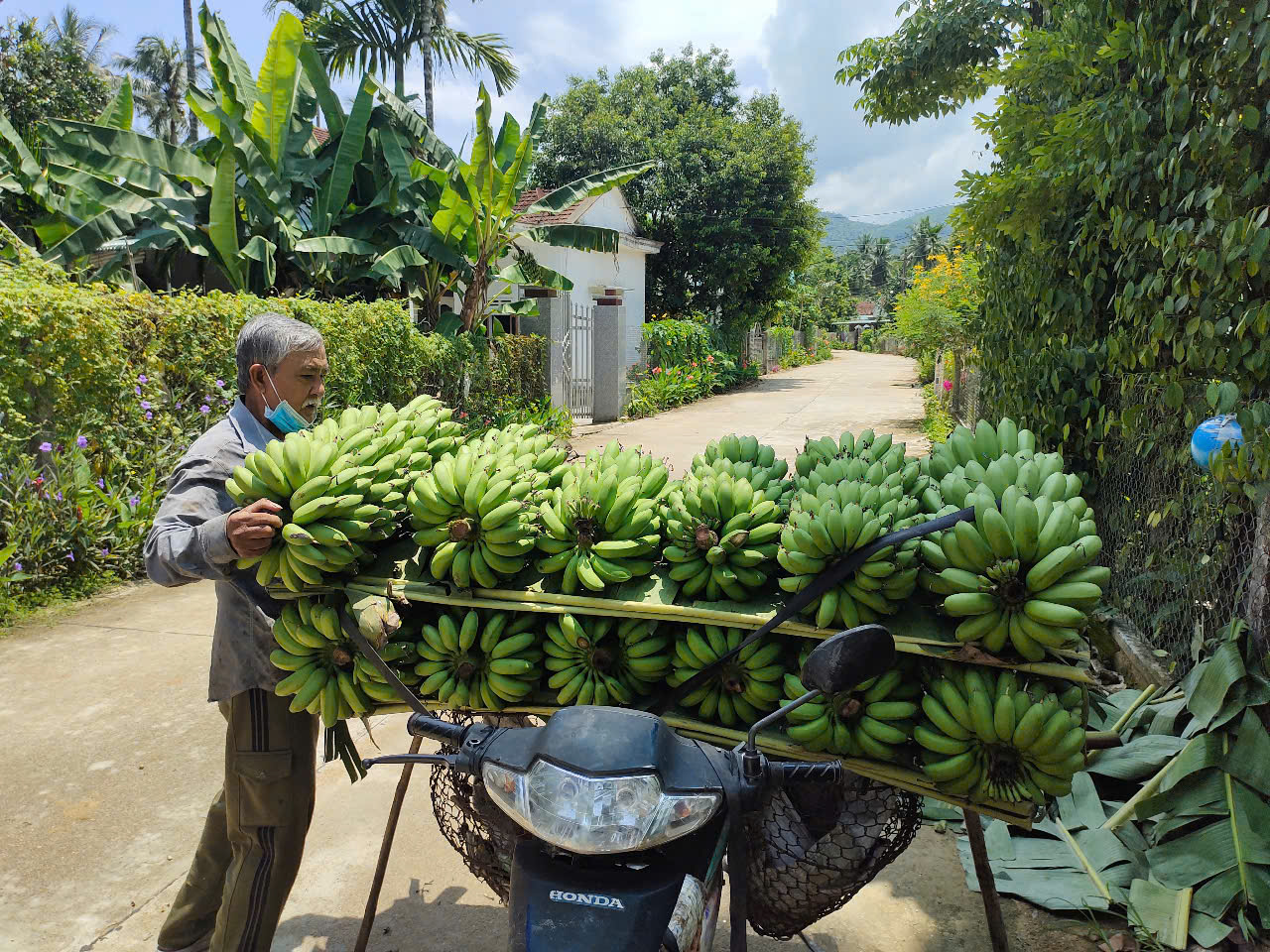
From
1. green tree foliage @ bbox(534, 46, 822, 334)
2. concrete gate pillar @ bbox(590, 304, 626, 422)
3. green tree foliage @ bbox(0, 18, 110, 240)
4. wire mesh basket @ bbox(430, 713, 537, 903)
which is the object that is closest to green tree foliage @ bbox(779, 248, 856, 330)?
green tree foliage @ bbox(534, 46, 822, 334)

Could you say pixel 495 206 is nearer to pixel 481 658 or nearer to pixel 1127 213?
pixel 1127 213

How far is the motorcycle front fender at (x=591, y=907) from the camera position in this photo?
1395 mm

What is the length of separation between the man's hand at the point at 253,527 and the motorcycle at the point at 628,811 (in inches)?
→ 27.6

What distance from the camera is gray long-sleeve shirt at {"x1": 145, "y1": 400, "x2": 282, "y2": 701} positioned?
7.20 feet

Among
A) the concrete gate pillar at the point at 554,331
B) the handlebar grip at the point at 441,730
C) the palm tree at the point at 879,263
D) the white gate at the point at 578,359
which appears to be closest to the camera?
the handlebar grip at the point at 441,730

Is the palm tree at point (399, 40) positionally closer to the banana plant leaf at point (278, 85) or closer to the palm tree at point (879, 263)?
the banana plant leaf at point (278, 85)

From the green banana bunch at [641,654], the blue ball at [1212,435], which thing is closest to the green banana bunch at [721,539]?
the green banana bunch at [641,654]

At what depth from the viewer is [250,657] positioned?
2.29m

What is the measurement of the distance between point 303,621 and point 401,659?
0.89 feet

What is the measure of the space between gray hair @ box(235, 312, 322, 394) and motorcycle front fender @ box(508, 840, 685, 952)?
162 centimetres

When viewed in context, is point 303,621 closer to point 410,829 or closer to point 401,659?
point 401,659

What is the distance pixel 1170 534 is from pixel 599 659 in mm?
3541

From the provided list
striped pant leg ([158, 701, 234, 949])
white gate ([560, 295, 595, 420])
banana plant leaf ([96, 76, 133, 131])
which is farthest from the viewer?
white gate ([560, 295, 595, 420])

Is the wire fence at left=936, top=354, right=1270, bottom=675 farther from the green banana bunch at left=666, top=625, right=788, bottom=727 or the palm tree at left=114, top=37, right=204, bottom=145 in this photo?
the palm tree at left=114, top=37, right=204, bottom=145
